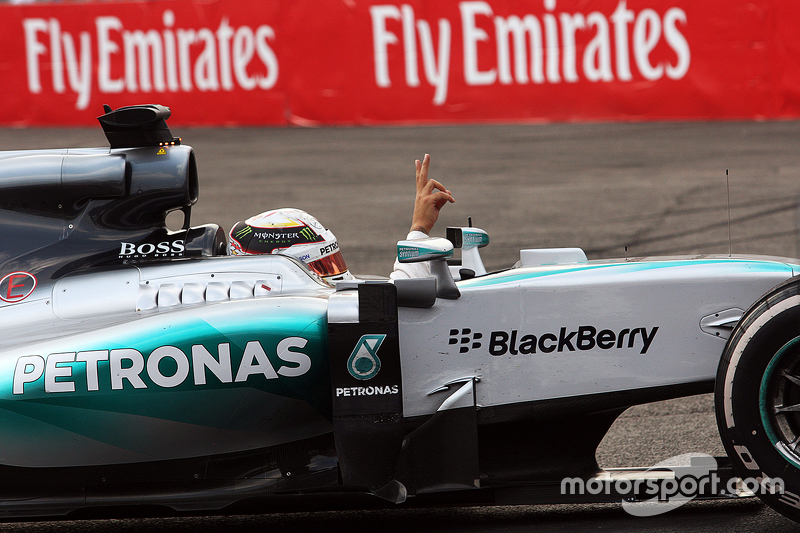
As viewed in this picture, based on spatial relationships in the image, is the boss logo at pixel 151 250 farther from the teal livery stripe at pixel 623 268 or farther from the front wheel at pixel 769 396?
the front wheel at pixel 769 396

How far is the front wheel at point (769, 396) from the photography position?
261cm

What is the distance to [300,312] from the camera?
280cm

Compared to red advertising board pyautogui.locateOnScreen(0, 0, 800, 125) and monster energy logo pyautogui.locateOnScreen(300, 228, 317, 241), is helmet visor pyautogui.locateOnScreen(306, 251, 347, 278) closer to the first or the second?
monster energy logo pyautogui.locateOnScreen(300, 228, 317, 241)

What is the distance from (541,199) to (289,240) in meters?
6.43

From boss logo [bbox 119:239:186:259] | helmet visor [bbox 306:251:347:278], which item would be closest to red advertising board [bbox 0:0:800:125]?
helmet visor [bbox 306:251:347:278]

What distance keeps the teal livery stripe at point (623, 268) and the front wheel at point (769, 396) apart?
0.24 meters

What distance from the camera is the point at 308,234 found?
354 centimetres

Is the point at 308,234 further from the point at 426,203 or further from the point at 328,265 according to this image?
the point at 426,203

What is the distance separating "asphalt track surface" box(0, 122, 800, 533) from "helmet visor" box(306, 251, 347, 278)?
2.94 ft

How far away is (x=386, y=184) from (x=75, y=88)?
8063mm

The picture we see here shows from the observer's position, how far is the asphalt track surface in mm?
3094

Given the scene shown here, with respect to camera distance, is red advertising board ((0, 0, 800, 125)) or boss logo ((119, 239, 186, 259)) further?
red advertising board ((0, 0, 800, 125))

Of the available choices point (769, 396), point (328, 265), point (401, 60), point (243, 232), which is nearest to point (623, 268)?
point (769, 396)

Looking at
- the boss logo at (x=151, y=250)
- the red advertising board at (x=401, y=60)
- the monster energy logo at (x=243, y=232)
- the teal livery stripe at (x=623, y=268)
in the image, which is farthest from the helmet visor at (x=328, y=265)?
the red advertising board at (x=401, y=60)
